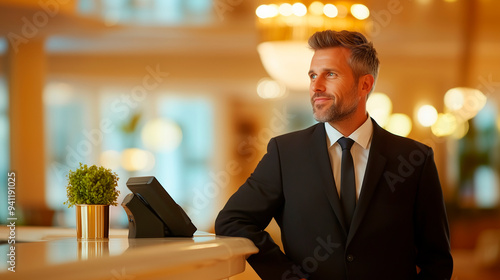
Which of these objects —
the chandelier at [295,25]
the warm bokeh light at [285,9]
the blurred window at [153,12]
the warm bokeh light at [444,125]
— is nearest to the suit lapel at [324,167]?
the chandelier at [295,25]

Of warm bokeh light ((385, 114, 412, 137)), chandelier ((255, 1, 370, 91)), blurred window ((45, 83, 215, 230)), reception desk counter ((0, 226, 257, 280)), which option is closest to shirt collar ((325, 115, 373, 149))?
reception desk counter ((0, 226, 257, 280))

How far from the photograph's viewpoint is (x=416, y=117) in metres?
8.58

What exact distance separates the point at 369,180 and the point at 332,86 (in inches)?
12.2

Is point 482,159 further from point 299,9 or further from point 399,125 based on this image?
point 299,9

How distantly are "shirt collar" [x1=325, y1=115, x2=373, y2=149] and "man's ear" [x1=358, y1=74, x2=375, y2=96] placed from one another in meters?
0.10

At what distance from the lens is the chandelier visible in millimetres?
4258

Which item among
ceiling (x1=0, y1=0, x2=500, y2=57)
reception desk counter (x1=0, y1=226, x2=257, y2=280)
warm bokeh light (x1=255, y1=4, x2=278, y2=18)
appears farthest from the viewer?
ceiling (x1=0, y1=0, x2=500, y2=57)

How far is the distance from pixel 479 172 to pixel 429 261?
6.58 m

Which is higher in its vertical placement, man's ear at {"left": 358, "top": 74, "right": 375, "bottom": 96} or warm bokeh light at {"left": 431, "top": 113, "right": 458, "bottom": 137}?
warm bokeh light at {"left": 431, "top": 113, "right": 458, "bottom": 137}

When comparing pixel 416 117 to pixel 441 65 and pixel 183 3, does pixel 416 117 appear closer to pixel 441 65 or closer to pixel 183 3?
pixel 441 65

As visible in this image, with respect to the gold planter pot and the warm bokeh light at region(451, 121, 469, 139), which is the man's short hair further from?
the warm bokeh light at region(451, 121, 469, 139)

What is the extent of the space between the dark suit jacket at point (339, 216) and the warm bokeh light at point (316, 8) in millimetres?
2501

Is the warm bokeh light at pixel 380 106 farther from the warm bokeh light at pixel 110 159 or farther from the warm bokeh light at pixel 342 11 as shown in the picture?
the warm bokeh light at pixel 342 11

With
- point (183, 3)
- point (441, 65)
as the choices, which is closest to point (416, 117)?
point (441, 65)
